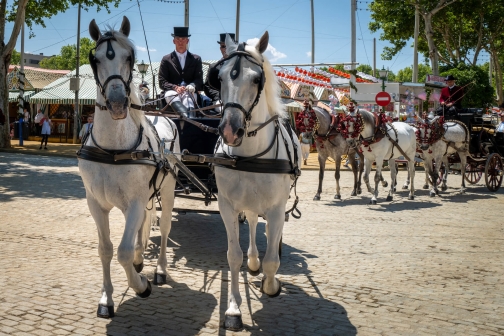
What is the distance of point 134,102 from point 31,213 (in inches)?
259

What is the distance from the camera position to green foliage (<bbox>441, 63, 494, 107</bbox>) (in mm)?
34938

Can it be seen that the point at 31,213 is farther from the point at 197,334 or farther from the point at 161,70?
the point at 197,334

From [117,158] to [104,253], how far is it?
3.33 ft

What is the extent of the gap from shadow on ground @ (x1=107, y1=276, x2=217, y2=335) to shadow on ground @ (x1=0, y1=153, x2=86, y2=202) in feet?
26.4

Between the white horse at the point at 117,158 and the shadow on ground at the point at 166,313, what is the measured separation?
204 millimetres

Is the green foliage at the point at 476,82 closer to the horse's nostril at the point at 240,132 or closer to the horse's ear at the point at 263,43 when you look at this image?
the horse's ear at the point at 263,43

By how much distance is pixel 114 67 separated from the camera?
5266 mm

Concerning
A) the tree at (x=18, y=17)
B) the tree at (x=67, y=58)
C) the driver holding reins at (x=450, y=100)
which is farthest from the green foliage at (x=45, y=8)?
the tree at (x=67, y=58)

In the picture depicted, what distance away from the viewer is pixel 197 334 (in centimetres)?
513

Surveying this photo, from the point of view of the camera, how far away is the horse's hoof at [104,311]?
18.0 ft

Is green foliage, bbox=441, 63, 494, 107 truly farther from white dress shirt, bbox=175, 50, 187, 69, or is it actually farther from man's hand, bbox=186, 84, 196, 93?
man's hand, bbox=186, 84, 196, 93

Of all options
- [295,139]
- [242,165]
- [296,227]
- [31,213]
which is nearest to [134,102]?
[242,165]

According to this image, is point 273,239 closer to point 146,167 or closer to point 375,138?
Result: point 146,167

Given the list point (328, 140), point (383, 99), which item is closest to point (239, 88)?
point (328, 140)
